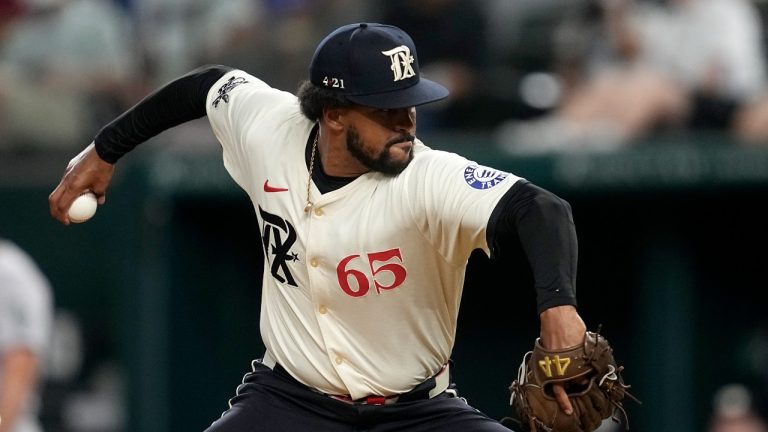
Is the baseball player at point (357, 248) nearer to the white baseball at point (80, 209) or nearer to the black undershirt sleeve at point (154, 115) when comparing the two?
the black undershirt sleeve at point (154, 115)

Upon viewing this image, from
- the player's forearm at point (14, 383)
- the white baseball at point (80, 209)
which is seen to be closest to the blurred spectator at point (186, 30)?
the player's forearm at point (14, 383)

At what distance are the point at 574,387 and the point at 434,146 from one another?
4.34 m

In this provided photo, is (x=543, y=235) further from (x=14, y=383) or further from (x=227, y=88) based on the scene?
(x=14, y=383)

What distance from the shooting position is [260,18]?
8.87 metres

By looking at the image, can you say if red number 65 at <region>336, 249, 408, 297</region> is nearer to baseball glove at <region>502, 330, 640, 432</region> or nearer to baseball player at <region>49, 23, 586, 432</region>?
baseball player at <region>49, 23, 586, 432</region>

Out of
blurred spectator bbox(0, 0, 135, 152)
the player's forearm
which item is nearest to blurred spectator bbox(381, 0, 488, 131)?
blurred spectator bbox(0, 0, 135, 152)

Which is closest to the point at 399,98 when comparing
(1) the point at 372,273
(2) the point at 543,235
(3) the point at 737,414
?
(1) the point at 372,273

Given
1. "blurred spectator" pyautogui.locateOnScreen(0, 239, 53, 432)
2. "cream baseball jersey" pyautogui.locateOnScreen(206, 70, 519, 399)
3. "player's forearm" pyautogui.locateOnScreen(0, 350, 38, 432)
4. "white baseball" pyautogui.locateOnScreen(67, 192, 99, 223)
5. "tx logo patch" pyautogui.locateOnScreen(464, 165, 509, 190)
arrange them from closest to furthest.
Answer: "tx logo patch" pyautogui.locateOnScreen(464, 165, 509, 190) → "cream baseball jersey" pyautogui.locateOnScreen(206, 70, 519, 399) → "white baseball" pyautogui.locateOnScreen(67, 192, 99, 223) → "player's forearm" pyautogui.locateOnScreen(0, 350, 38, 432) → "blurred spectator" pyautogui.locateOnScreen(0, 239, 53, 432)

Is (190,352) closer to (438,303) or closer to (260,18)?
(260,18)

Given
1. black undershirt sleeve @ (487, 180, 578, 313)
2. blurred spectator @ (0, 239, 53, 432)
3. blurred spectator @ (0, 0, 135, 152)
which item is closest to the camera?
black undershirt sleeve @ (487, 180, 578, 313)

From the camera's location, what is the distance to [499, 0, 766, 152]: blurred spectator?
7660mm

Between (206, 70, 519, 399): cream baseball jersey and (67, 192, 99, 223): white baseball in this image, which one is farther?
(67, 192, 99, 223): white baseball

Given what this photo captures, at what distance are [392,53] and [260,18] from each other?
486cm

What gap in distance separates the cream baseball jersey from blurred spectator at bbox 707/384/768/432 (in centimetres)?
383
